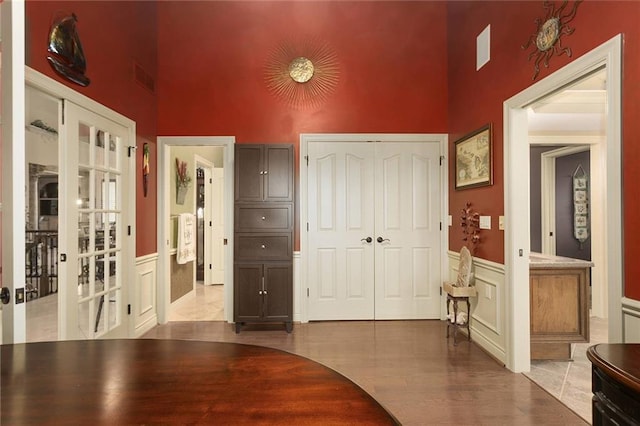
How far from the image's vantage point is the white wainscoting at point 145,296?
12.1ft

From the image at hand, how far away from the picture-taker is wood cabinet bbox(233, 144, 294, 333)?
12.6ft

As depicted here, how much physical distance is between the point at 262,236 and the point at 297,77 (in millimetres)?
1909

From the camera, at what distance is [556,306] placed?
309 centimetres

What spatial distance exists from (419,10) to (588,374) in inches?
160

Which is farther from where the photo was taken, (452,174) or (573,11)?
(452,174)

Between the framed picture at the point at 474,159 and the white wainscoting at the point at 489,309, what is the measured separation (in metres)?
0.78

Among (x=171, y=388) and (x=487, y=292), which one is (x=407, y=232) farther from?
(x=171, y=388)

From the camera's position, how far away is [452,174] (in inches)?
165

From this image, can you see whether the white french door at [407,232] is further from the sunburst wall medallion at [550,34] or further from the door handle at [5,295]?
the door handle at [5,295]

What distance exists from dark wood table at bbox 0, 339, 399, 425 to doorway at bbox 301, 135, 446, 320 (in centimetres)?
326

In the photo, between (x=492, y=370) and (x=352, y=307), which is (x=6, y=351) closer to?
(x=492, y=370)

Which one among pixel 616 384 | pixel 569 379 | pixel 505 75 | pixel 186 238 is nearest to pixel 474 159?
pixel 505 75

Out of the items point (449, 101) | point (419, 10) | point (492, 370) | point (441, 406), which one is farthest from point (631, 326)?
point (419, 10)

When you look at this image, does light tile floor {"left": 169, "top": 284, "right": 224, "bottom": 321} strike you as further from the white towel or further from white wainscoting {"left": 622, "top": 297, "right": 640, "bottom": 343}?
white wainscoting {"left": 622, "top": 297, "right": 640, "bottom": 343}
